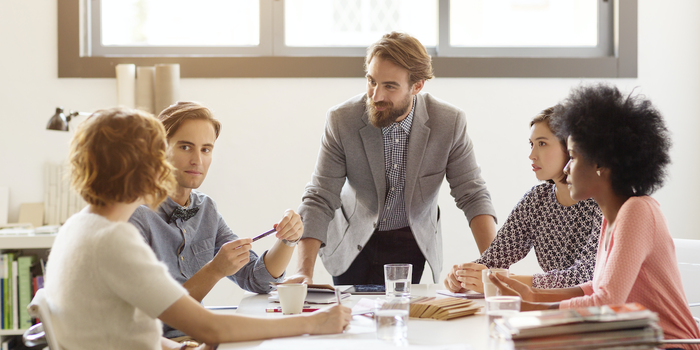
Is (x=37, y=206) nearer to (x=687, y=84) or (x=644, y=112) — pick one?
(x=644, y=112)

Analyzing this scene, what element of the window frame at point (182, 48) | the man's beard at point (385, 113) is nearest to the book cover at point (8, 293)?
A: the window frame at point (182, 48)

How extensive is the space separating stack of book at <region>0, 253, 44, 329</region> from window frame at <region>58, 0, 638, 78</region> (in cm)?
97

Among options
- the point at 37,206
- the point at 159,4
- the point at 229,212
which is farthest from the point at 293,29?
the point at 37,206

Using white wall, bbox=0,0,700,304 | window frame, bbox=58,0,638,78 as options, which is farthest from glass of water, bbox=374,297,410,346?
window frame, bbox=58,0,638,78

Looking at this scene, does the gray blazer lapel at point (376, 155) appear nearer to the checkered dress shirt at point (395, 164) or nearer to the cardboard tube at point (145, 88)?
the checkered dress shirt at point (395, 164)

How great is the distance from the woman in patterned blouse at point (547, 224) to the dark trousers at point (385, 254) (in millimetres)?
453

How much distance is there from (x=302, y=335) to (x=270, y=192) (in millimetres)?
1972

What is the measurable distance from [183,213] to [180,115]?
0.29 m

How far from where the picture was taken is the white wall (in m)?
3.03

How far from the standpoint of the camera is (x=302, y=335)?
120cm

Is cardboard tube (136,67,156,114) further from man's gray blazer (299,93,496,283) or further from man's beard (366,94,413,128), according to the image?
man's beard (366,94,413,128)

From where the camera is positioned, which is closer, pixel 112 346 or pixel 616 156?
pixel 112 346

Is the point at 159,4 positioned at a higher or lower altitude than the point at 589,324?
higher

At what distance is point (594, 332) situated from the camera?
0.94m
